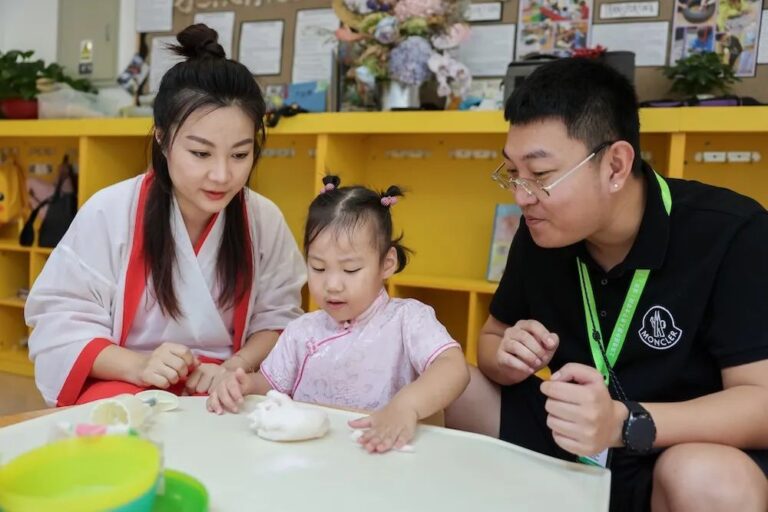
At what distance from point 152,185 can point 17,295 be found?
7.74 ft

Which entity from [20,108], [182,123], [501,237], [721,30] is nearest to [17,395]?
[20,108]

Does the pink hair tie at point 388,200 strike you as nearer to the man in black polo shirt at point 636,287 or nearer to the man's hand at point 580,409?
the man in black polo shirt at point 636,287

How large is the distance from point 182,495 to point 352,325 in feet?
2.31

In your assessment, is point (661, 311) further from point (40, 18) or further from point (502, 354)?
point (40, 18)

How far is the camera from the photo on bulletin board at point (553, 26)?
104 inches

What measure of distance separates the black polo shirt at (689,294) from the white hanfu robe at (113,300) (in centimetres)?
88

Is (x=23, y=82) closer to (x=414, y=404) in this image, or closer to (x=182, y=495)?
(x=414, y=404)

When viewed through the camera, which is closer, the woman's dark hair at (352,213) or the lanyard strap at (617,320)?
the lanyard strap at (617,320)

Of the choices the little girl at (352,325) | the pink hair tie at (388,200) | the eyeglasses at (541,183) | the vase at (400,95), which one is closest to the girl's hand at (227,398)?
the little girl at (352,325)

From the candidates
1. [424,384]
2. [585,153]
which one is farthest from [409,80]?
[424,384]

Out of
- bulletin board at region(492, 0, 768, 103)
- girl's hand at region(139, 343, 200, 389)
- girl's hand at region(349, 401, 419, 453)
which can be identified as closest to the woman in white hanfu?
girl's hand at region(139, 343, 200, 389)

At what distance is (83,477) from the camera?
597mm

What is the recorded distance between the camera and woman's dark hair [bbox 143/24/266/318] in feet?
4.94

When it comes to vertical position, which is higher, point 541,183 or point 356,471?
point 541,183
